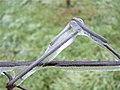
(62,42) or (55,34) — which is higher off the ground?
(62,42)

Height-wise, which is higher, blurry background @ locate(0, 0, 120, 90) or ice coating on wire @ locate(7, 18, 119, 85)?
ice coating on wire @ locate(7, 18, 119, 85)

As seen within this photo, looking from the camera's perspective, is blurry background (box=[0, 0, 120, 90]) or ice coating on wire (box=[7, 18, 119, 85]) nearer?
ice coating on wire (box=[7, 18, 119, 85])

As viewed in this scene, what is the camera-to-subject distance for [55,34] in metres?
2.26

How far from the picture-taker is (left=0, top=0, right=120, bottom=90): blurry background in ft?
5.89

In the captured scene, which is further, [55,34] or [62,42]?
[55,34]

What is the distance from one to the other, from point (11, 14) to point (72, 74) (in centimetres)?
92

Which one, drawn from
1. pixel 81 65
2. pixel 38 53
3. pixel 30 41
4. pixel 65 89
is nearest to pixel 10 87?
pixel 81 65

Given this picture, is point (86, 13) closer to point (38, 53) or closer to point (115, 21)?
point (115, 21)

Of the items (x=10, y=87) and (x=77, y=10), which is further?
(x=77, y=10)

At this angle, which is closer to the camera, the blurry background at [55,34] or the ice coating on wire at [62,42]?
the ice coating on wire at [62,42]

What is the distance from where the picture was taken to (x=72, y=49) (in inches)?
84.0

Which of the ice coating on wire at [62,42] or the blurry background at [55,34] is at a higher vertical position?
the ice coating on wire at [62,42]

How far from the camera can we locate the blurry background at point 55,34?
1795 mm

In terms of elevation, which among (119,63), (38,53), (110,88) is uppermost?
(119,63)
